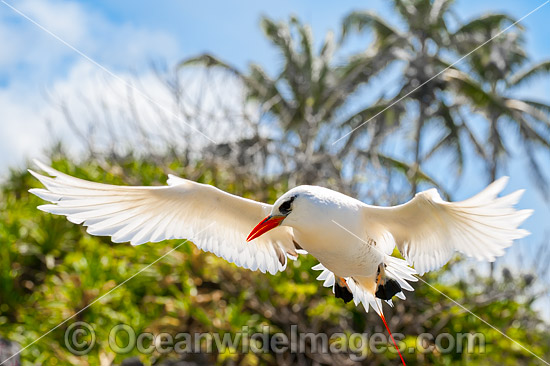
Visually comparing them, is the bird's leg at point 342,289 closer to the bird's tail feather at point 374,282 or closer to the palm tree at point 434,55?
the bird's tail feather at point 374,282

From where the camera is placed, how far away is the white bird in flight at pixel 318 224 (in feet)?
6.22

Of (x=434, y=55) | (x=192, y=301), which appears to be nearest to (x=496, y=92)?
(x=434, y=55)

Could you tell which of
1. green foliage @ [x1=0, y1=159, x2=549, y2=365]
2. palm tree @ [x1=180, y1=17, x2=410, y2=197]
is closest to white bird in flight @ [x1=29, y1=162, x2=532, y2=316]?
green foliage @ [x1=0, y1=159, x2=549, y2=365]

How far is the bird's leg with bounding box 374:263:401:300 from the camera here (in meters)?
2.38

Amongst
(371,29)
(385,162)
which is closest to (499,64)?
(371,29)

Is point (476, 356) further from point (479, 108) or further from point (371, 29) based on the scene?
point (371, 29)

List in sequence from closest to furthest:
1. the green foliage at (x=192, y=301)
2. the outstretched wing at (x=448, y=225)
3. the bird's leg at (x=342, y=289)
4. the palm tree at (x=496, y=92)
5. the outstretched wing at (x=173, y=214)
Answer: the outstretched wing at (x=448, y=225), the outstretched wing at (x=173, y=214), the bird's leg at (x=342, y=289), the green foliage at (x=192, y=301), the palm tree at (x=496, y=92)

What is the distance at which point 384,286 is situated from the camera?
240 centimetres

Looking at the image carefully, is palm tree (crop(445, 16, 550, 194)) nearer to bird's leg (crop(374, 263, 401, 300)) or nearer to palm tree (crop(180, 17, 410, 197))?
palm tree (crop(180, 17, 410, 197))

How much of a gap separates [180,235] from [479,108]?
10896 millimetres

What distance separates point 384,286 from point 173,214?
3.13 ft

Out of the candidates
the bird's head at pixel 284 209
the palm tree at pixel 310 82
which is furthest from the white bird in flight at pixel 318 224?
the palm tree at pixel 310 82

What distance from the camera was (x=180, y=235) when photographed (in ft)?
8.78

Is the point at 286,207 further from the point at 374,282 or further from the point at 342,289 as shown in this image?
the point at 342,289
